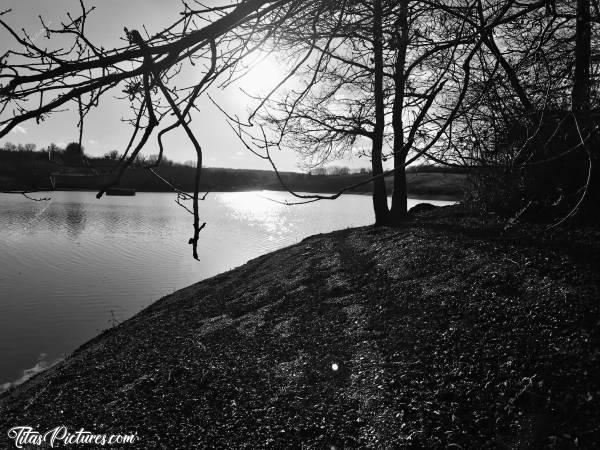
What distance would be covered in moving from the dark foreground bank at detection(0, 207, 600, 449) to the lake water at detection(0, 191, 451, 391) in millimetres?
2267

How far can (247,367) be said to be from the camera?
17.9ft

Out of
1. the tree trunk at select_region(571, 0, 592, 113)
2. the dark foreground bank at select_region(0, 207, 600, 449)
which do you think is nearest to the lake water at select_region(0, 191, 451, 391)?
the dark foreground bank at select_region(0, 207, 600, 449)

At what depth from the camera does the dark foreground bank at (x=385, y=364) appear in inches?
134

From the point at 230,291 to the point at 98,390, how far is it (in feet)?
15.0

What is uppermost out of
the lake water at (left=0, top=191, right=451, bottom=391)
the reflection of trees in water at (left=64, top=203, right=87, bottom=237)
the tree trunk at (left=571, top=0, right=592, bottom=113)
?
the tree trunk at (left=571, top=0, right=592, bottom=113)

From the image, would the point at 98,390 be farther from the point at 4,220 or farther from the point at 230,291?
the point at 4,220

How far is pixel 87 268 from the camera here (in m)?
17.6

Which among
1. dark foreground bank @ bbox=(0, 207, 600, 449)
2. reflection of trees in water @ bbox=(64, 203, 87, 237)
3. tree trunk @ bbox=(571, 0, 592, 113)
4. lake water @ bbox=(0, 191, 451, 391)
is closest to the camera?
dark foreground bank @ bbox=(0, 207, 600, 449)

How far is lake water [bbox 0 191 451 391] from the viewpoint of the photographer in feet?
35.1

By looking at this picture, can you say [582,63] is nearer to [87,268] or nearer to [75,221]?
[87,268]

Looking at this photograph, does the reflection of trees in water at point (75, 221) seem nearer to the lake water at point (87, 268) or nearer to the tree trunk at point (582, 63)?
the lake water at point (87, 268)

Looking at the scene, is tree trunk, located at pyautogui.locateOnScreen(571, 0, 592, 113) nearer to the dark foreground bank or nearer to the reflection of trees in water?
the dark foreground bank

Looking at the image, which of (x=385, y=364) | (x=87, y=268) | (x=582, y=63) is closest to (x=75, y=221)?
(x=87, y=268)

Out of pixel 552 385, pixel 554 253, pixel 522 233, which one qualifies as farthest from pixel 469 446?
pixel 522 233
